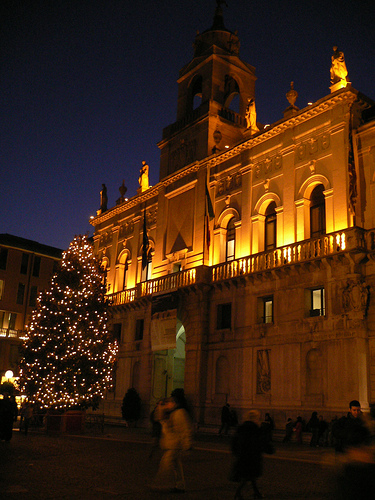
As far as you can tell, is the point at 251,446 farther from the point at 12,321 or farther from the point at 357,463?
the point at 12,321

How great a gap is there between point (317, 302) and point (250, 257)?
4.27 meters

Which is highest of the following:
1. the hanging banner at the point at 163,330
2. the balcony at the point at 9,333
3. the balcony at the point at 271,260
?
the balcony at the point at 271,260

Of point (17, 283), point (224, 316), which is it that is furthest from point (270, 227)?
point (17, 283)

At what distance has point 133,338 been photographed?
33250 millimetres

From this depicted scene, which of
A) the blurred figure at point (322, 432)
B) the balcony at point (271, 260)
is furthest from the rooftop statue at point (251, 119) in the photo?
the blurred figure at point (322, 432)

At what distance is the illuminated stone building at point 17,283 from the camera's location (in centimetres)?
4875

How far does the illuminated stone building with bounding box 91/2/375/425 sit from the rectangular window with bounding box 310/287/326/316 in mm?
75

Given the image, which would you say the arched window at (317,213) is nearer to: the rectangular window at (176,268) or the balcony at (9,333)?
the rectangular window at (176,268)

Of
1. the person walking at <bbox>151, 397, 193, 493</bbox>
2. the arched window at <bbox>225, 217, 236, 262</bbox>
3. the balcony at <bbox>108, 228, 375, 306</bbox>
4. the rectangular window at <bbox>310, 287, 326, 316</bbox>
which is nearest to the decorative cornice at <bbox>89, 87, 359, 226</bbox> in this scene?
the arched window at <bbox>225, 217, 236, 262</bbox>

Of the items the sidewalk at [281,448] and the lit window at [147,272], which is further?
the lit window at [147,272]

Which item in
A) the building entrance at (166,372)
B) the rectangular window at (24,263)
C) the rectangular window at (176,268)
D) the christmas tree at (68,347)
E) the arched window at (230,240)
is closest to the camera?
the christmas tree at (68,347)

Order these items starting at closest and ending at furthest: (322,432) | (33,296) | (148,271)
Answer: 1. (322,432)
2. (148,271)
3. (33,296)

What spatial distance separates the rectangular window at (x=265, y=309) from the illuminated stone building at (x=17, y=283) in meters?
28.2

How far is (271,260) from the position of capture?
24.3 meters
